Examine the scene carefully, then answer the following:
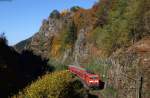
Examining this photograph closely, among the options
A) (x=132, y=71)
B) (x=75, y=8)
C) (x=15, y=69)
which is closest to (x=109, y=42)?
(x=15, y=69)

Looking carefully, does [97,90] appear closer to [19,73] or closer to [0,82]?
[19,73]

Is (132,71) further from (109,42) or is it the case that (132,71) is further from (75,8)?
(75,8)

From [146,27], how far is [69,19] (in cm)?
7685

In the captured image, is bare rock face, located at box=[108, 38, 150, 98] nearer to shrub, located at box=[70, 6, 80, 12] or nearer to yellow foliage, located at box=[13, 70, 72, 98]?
yellow foliage, located at box=[13, 70, 72, 98]

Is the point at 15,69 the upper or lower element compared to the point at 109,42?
lower

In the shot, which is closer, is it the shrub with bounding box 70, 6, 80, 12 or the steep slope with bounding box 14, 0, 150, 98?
the steep slope with bounding box 14, 0, 150, 98

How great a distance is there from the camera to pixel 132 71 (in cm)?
4384

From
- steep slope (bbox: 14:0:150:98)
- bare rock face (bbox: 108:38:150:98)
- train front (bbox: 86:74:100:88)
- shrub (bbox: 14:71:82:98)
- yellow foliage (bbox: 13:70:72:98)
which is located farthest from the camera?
train front (bbox: 86:74:100:88)

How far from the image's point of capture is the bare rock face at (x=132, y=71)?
40.2m

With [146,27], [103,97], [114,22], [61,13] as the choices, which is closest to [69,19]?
[61,13]

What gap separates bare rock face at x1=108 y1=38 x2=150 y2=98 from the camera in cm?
4016

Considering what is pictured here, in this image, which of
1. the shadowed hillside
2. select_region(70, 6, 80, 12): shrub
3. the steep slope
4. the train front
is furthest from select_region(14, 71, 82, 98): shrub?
select_region(70, 6, 80, 12): shrub

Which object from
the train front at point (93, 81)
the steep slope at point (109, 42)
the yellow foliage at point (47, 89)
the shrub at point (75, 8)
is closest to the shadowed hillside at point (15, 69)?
the yellow foliage at point (47, 89)

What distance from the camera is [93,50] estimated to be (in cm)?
9044
